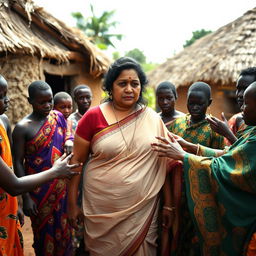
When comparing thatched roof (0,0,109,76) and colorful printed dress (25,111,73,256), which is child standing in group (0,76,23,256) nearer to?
colorful printed dress (25,111,73,256)

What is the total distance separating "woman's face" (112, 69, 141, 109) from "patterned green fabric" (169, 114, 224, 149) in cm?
103

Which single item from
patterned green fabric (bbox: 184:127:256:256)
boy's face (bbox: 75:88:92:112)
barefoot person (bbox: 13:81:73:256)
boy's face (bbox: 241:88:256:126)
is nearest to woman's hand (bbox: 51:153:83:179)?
barefoot person (bbox: 13:81:73:256)

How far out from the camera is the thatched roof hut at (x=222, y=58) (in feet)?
32.1

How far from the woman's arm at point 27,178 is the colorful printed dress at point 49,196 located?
799 mm

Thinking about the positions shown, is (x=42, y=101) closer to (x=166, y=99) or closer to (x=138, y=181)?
(x=138, y=181)

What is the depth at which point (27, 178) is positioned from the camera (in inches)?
91.4

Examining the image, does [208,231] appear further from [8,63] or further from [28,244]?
[8,63]

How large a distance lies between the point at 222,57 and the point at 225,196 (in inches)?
342

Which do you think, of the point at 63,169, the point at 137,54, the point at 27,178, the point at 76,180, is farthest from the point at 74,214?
the point at 137,54

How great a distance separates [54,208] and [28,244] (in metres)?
1.98

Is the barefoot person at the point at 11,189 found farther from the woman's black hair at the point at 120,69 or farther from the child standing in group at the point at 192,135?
the child standing in group at the point at 192,135

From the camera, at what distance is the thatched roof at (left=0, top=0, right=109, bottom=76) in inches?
225

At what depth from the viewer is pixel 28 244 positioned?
4.95m

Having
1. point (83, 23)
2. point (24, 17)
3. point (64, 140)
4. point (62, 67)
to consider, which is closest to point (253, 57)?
point (62, 67)
